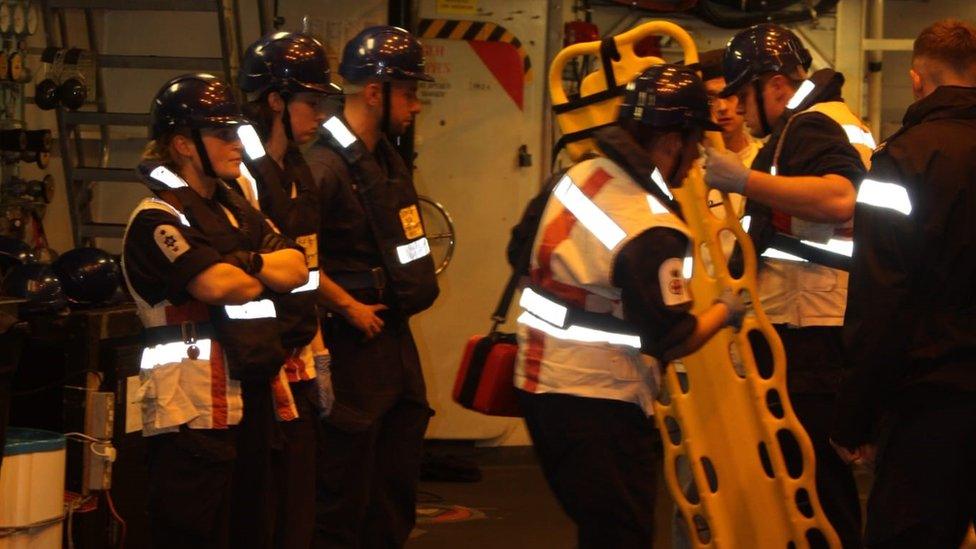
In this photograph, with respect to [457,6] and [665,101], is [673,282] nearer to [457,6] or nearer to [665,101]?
[665,101]

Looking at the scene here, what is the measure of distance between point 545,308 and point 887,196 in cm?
97

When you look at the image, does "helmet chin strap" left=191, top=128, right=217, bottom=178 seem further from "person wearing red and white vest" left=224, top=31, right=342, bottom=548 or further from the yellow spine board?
the yellow spine board

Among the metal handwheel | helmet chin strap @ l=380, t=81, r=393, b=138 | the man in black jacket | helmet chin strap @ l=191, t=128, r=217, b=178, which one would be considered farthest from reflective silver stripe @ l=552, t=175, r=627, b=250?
the metal handwheel

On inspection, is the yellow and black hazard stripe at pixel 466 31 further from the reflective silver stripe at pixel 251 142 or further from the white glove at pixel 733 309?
the white glove at pixel 733 309

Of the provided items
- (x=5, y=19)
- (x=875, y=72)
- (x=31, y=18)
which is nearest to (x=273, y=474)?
(x=5, y=19)

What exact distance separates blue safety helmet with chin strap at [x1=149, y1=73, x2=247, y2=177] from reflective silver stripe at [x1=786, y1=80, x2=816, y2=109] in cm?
185

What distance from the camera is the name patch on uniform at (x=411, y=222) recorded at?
5.24m

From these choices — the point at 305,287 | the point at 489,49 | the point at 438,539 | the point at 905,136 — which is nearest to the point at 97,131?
the point at 489,49

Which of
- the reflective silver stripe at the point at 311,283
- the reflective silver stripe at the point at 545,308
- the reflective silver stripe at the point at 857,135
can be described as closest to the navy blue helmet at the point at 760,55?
the reflective silver stripe at the point at 857,135

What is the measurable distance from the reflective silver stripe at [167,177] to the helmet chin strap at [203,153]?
8 centimetres

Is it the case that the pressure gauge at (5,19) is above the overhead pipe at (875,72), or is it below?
below

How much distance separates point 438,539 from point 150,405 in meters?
2.89

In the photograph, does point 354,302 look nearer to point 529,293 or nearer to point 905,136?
point 529,293

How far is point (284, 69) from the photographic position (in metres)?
4.96
